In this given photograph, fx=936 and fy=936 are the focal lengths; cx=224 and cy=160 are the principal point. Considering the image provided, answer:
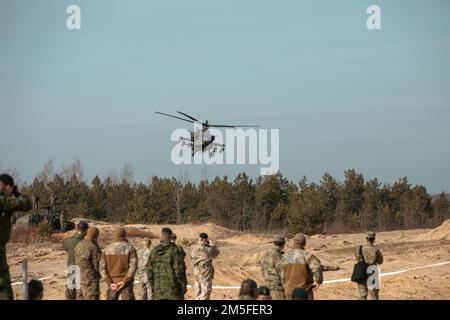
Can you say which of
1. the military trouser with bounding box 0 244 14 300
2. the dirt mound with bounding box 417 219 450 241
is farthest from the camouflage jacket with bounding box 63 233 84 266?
the dirt mound with bounding box 417 219 450 241

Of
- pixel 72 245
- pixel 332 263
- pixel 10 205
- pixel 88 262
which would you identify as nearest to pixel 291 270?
pixel 88 262

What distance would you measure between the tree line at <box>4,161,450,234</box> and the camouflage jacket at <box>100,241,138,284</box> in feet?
159

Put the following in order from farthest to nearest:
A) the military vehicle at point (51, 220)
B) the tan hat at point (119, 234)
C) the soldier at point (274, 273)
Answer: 1. the military vehicle at point (51, 220)
2. the tan hat at point (119, 234)
3. the soldier at point (274, 273)

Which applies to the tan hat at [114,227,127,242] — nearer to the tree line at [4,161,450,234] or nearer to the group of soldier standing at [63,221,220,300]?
the group of soldier standing at [63,221,220,300]

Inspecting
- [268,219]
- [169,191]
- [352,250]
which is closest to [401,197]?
[268,219]

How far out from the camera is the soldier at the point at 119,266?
48.2ft

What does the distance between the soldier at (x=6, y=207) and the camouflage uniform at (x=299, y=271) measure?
4.26 m

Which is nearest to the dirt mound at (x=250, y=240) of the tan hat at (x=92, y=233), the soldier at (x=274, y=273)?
the tan hat at (x=92, y=233)

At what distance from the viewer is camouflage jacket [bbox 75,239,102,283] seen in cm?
1480

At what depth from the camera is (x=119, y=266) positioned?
14719mm

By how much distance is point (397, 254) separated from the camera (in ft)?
115

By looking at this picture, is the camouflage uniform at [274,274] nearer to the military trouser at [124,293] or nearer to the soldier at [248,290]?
the military trouser at [124,293]

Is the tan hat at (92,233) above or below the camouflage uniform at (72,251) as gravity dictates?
above
